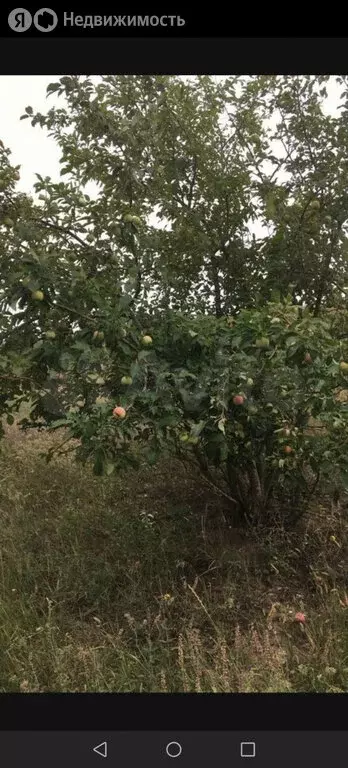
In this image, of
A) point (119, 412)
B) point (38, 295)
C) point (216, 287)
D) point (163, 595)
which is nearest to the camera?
point (119, 412)

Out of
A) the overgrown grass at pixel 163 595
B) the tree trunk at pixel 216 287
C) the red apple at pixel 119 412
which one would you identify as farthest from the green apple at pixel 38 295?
the overgrown grass at pixel 163 595

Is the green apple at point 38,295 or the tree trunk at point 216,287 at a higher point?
the tree trunk at point 216,287

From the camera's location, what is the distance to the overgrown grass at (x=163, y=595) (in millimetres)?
2139

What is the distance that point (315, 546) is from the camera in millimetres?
2986

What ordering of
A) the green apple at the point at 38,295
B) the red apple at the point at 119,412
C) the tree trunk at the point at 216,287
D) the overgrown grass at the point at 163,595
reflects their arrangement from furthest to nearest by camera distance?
the tree trunk at the point at 216,287
the overgrown grass at the point at 163,595
the green apple at the point at 38,295
the red apple at the point at 119,412

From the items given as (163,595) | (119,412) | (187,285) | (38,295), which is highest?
(187,285)

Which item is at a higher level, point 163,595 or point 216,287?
point 216,287

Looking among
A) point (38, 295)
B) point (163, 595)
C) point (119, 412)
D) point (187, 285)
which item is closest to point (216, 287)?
point (187, 285)

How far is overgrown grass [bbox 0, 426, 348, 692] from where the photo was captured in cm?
214

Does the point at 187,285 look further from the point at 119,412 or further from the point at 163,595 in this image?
the point at 163,595

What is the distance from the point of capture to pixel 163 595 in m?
2.62

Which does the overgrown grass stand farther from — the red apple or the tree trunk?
the tree trunk

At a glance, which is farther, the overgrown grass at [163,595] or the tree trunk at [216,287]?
the tree trunk at [216,287]

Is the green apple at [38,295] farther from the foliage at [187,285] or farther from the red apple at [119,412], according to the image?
the red apple at [119,412]
